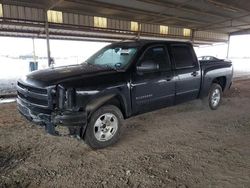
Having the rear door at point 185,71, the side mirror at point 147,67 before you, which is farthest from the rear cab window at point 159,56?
the rear door at point 185,71

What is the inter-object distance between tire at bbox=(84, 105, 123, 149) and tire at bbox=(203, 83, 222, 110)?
10.5ft

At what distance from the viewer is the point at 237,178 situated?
2822mm

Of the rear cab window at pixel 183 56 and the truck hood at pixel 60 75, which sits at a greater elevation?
the rear cab window at pixel 183 56

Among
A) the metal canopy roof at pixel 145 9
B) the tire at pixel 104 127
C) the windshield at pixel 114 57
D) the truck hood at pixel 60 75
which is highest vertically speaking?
the metal canopy roof at pixel 145 9

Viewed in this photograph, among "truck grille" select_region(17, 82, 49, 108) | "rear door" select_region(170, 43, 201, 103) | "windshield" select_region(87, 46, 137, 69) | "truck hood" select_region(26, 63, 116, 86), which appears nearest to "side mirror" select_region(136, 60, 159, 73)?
"windshield" select_region(87, 46, 137, 69)

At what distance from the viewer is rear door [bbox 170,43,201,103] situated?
16.0ft

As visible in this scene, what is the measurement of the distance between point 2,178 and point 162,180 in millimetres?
2076

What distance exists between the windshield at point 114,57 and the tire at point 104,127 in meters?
0.91

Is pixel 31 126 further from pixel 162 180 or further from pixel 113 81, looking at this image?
pixel 162 180

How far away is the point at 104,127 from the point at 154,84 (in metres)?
1.36

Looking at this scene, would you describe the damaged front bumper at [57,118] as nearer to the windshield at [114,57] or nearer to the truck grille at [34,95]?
the truck grille at [34,95]

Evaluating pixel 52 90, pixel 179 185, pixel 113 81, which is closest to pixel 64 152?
pixel 52 90

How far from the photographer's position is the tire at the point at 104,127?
3.53m

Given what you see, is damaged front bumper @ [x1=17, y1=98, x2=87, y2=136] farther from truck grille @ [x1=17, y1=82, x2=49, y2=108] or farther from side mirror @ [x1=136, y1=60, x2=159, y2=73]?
side mirror @ [x1=136, y1=60, x2=159, y2=73]
